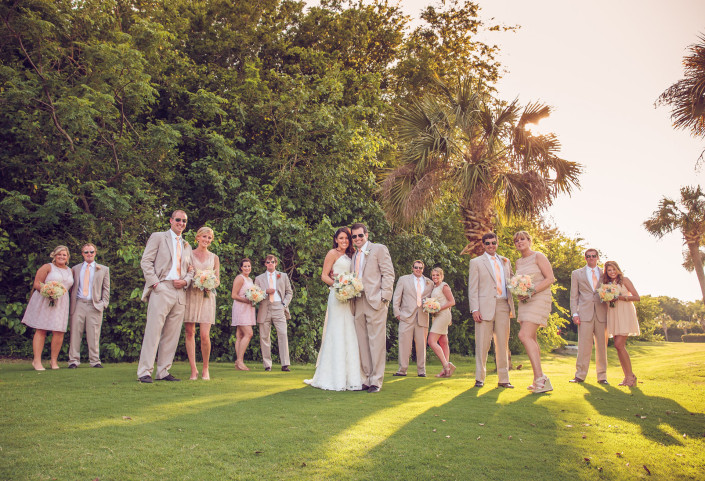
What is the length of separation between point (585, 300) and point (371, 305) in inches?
193

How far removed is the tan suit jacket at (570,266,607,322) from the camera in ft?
33.1

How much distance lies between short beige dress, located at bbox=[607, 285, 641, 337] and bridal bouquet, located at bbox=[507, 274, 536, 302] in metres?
2.67

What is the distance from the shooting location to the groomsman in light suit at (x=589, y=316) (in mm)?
10055

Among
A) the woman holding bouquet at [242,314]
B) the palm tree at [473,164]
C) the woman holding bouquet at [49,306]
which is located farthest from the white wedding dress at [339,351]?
the palm tree at [473,164]

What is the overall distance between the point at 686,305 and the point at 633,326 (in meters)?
91.5

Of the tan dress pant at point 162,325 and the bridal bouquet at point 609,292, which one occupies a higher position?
→ the bridal bouquet at point 609,292

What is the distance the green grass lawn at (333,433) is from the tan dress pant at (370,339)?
0.35 m

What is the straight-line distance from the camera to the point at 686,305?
8562cm

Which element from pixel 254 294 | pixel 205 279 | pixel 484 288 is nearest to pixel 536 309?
pixel 484 288

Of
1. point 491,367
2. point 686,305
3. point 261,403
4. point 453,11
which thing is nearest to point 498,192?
point 491,367

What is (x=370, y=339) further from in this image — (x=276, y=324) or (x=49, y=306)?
(x=49, y=306)

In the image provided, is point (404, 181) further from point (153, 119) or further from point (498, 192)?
point (153, 119)

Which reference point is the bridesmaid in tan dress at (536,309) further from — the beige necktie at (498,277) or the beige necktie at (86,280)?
the beige necktie at (86,280)

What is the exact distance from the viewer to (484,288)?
8.78 m
